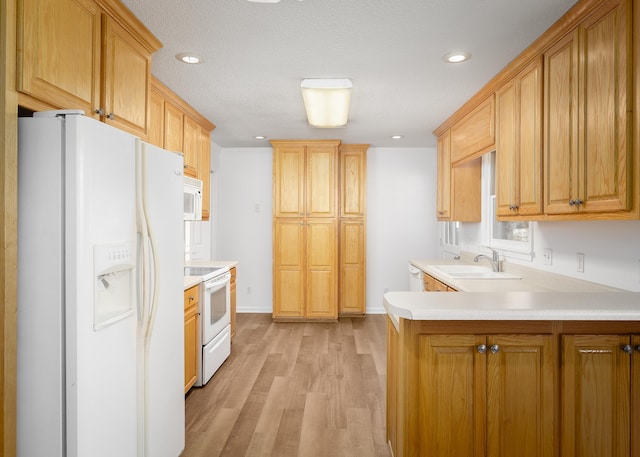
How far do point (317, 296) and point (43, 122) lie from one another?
168 inches

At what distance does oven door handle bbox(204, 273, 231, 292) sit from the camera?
11.1ft

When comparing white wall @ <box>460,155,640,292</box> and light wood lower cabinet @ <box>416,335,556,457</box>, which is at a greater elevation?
white wall @ <box>460,155,640,292</box>

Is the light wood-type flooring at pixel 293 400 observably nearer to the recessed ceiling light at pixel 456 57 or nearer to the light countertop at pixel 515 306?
the light countertop at pixel 515 306

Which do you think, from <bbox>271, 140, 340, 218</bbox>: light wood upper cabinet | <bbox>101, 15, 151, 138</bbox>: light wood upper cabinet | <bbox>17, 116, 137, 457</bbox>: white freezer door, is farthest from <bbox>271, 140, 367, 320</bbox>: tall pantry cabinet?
<bbox>17, 116, 137, 457</bbox>: white freezer door

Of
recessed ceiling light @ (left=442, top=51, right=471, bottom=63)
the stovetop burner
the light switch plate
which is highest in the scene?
recessed ceiling light @ (left=442, top=51, right=471, bottom=63)

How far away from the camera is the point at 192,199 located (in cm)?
344

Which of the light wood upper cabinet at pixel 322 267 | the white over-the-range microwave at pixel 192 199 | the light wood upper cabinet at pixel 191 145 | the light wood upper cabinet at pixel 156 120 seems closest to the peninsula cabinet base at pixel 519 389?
the white over-the-range microwave at pixel 192 199

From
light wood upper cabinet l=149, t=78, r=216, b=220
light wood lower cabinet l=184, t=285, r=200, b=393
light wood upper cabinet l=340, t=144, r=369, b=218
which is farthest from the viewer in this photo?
light wood upper cabinet l=340, t=144, r=369, b=218

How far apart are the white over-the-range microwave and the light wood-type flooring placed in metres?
1.39

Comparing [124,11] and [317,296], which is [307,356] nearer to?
[317,296]

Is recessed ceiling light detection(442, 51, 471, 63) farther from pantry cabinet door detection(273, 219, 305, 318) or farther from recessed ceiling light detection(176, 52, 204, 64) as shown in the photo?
pantry cabinet door detection(273, 219, 305, 318)

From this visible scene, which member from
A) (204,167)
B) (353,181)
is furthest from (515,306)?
(353,181)

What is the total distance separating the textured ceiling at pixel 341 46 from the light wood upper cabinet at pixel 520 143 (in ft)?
0.63

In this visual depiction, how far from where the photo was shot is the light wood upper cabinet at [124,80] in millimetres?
2034
